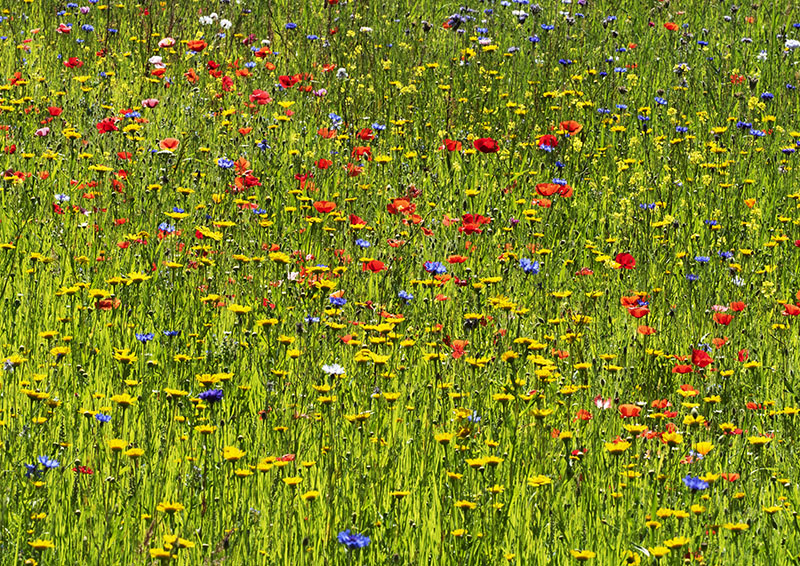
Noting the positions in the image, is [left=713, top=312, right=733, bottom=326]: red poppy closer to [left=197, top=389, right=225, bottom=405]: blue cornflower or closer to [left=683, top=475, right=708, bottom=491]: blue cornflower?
[left=683, top=475, right=708, bottom=491]: blue cornflower

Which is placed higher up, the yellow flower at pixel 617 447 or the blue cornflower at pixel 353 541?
the yellow flower at pixel 617 447

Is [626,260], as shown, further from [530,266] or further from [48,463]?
[48,463]

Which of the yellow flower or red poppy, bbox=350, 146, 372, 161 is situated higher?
red poppy, bbox=350, 146, 372, 161

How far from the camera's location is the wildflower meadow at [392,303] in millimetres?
2486

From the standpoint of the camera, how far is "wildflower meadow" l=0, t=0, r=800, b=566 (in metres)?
2.49

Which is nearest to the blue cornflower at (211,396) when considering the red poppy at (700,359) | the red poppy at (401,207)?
the red poppy at (700,359)

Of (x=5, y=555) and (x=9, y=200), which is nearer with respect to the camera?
(x=5, y=555)

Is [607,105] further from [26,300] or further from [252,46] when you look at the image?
[26,300]

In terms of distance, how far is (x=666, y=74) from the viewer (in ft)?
23.8

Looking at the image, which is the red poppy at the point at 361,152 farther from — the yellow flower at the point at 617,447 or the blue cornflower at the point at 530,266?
the yellow flower at the point at 617,447

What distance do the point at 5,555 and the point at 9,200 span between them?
8.88ft

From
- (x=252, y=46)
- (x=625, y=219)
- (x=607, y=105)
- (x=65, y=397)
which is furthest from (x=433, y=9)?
(x=65, y=397)

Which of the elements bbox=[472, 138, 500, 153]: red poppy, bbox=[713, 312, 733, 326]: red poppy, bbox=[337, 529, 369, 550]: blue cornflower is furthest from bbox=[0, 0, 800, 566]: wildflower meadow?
bbox=[472, 138, 500, 153]: red poppy

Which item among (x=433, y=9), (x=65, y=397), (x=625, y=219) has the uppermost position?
(x=433, y=9)
